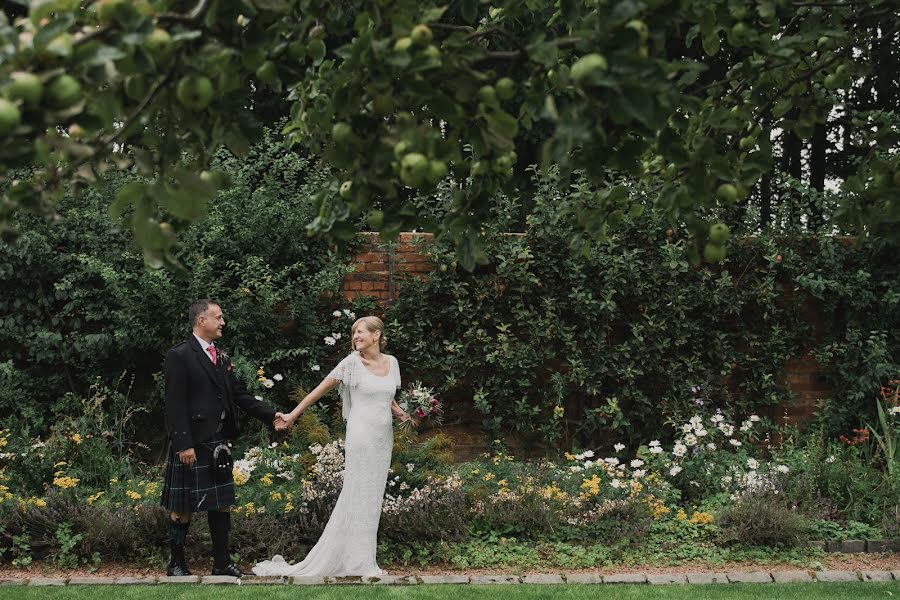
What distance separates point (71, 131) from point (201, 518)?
460 cm

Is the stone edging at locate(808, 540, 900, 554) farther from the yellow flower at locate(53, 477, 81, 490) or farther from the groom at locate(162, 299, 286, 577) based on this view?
the yellow flower at locate(53, 477, 81, 490)

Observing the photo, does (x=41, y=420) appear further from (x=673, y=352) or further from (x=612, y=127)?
(x=612, y=127)

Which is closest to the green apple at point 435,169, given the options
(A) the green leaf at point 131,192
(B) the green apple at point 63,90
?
(A) the green leaf at point 131,192

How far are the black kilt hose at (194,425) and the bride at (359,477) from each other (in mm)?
527

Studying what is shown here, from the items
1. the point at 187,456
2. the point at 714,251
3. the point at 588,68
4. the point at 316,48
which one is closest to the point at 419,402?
the point at 187,456

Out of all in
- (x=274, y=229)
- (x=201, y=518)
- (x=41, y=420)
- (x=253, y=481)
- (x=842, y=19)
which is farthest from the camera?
(x=274, y=229)

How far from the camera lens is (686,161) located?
7.07 feet

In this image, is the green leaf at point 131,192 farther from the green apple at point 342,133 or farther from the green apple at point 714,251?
the green apple at point 714,251

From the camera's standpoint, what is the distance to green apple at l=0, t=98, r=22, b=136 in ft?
4.19

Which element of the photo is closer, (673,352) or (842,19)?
(842,19)

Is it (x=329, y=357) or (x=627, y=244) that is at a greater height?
(x=627, y=244)

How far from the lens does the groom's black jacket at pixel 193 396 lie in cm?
508

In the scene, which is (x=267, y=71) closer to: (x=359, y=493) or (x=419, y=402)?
(x=359, y=493)

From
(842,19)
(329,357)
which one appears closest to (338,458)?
(329,357)
